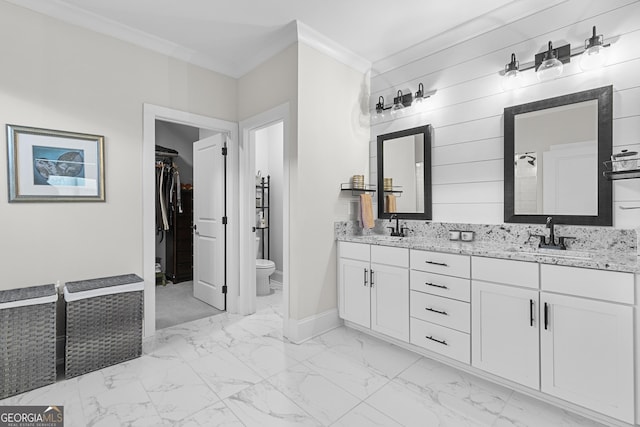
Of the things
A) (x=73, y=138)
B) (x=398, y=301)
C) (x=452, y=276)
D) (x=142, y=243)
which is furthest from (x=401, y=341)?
(x=73, y=138)

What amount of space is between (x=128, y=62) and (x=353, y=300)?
2909 millimetres

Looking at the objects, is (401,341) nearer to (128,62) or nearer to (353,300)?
(353,300)

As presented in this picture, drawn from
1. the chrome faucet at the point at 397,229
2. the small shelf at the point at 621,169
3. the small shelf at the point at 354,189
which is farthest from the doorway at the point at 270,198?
the small shelf at the point at 621,169

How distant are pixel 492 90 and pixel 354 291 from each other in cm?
207

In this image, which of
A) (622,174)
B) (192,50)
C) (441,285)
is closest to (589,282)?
(622,174)

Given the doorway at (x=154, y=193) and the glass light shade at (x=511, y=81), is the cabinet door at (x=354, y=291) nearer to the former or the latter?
the doorway at (x=154, y=193)

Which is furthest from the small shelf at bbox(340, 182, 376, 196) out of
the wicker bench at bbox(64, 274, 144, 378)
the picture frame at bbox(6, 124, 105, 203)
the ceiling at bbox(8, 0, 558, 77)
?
the picture frame at bbox(6, 124, 105, 203)

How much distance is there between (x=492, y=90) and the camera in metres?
2.49

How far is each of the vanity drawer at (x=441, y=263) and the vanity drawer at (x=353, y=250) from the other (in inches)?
18.7

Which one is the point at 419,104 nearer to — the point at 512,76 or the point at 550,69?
the point at 512,76

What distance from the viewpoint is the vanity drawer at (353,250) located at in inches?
109

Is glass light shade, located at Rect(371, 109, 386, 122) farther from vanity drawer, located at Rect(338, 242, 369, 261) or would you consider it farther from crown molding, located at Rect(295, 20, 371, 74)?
vanity drawer, located at Rect(338, 242, 369, 261)

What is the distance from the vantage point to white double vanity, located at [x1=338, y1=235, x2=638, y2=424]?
1573mm

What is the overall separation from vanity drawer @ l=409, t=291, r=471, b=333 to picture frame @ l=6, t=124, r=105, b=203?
2676mm
